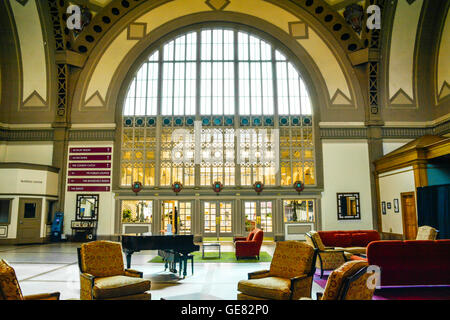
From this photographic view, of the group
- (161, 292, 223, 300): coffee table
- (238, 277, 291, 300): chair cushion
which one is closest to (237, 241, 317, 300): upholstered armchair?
(238, 277, 291, 300): chair cushion

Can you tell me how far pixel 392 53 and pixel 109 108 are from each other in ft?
44.4

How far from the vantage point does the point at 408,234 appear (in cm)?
1249

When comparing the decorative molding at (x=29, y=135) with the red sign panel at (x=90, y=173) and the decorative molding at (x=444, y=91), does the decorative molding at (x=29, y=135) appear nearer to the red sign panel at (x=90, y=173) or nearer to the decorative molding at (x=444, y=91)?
the red sign panel at (x=90, y=173)

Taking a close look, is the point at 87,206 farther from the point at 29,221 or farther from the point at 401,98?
the point at 401,98

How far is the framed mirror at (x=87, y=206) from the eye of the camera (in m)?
14.8

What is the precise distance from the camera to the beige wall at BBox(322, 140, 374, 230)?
48.3 feet

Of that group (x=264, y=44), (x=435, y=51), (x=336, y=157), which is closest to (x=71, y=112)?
(x=264, y=44)

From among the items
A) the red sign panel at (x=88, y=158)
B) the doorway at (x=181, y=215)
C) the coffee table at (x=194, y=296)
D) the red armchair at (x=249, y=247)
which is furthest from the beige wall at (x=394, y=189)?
the red sign panel at (x=88, y=158)

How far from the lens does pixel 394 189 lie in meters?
13.3

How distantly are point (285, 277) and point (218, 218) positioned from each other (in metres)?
11.0

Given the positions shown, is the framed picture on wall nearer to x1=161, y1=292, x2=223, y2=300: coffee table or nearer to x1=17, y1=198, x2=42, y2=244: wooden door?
x1=161, y1=292, x2=223, y2=300: coffee table

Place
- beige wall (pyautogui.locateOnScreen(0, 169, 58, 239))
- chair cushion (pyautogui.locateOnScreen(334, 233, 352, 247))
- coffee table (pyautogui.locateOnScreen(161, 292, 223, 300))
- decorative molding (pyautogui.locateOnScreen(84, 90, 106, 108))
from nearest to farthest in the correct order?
1. coffee table (pyautogui.locateOnScreen(161, 292, 223, 300))
2. chair cushion (pyautogui.locateOnScreen(334, 233, 352, 247))
3. beige wall (pyautogui.locateOnScreen(0, 169, 58, 239))
4. decorative molding (pyautogui.locateOnScreen(84, 90, 106, 108))

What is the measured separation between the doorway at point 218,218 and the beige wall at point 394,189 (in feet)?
22.2

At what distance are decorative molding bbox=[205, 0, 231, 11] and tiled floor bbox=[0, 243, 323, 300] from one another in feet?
40.5
